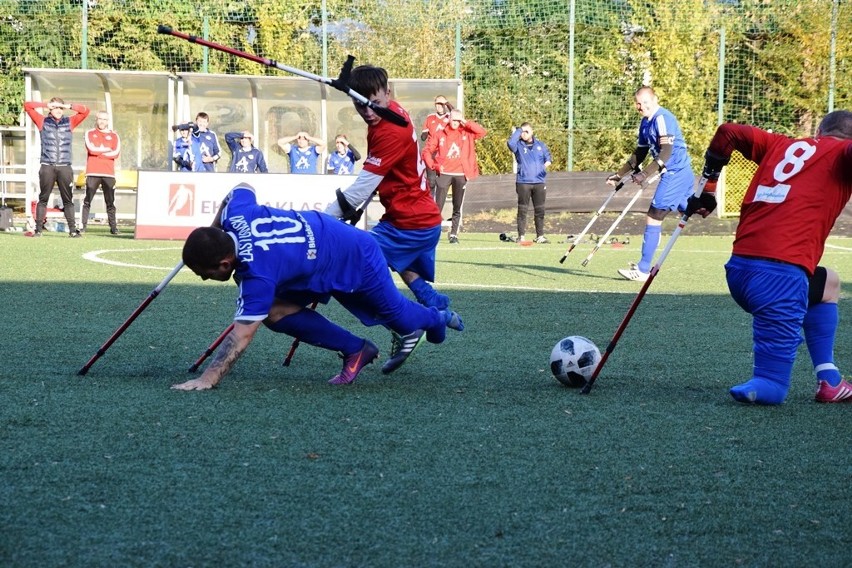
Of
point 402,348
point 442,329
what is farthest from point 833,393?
point 402,348

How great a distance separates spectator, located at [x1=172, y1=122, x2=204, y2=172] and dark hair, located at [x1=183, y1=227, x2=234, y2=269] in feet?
50.1

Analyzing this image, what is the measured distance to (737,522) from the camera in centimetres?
342

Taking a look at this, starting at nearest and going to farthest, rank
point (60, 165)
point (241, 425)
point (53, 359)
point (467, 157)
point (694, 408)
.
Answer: point (241, 425), point (694, 408), point (53, 359), point (60, 165), point (467, 157)

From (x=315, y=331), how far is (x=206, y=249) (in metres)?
0.97

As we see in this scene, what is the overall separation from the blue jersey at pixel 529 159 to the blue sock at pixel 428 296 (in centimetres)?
1212

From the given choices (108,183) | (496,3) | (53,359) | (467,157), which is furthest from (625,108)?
(53,359)

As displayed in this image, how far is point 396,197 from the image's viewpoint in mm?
6648

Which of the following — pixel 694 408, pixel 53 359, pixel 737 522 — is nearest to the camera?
pixel 737 522

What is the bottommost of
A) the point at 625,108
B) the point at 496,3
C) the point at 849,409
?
the point at 849,409

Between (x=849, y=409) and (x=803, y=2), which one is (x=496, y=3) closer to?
(x=803, y=2)

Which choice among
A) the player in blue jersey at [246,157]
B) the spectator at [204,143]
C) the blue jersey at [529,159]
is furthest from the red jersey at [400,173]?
the spectator at [204,143]

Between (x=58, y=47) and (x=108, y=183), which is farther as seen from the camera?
(x=58, y=47)

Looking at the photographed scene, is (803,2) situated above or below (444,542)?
above

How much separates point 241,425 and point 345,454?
621 millimetres
